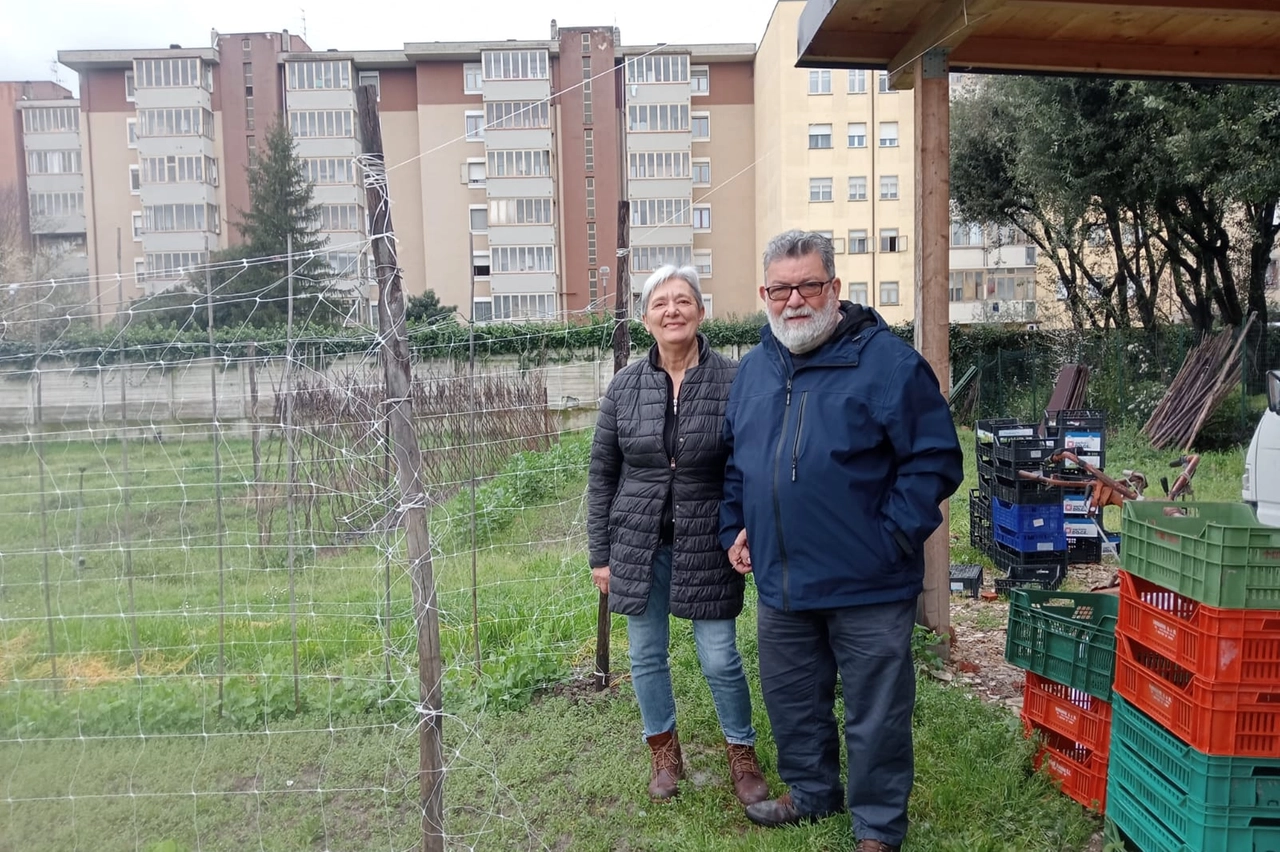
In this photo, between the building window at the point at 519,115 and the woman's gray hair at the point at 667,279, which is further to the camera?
the building window at the point at 519,115

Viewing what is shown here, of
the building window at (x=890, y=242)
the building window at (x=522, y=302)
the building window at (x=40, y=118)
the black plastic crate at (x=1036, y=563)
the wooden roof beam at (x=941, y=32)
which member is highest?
the building window at (x=40, y=118)

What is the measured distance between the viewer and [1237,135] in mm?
10453

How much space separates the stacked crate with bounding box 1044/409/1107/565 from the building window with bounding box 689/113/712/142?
141ft

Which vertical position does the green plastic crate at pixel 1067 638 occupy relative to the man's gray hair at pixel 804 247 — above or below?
below

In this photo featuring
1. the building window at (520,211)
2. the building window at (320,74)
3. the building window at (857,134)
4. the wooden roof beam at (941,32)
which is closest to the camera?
the wooden roof beam at (941,32)

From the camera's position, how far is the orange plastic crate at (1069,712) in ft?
9.09

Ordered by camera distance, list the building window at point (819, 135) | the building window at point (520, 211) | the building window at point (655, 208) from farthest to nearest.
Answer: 1. the building window at point (655, 208)
2. the building window at point (520, 211)
3. the building window at point (819, 135)

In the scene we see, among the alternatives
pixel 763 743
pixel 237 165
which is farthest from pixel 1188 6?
pixel 237 165

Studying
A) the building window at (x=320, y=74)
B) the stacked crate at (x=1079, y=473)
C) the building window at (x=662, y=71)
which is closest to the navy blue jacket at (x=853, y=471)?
the stacked crate at (x=1079, y=473)

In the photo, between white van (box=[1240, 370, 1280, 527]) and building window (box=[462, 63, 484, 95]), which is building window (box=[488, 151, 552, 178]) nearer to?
building window (box=[462, 63, 484, 95])

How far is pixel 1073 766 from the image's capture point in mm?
2900

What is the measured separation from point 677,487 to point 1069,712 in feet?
5.08

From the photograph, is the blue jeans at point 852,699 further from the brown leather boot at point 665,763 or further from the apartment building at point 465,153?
the apartment building at point 465,153

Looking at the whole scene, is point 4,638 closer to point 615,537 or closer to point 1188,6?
point 615,537
